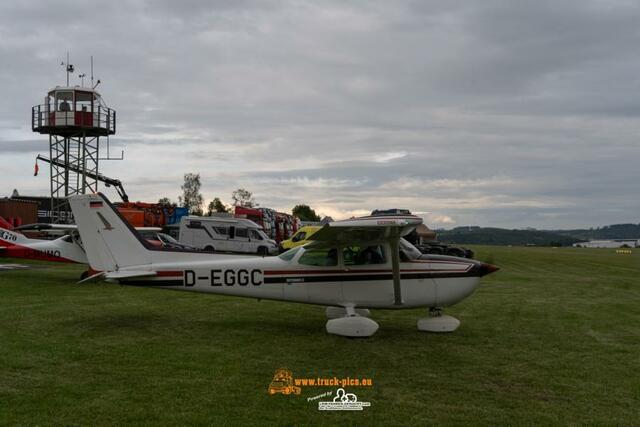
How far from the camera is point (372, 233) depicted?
29.0ft

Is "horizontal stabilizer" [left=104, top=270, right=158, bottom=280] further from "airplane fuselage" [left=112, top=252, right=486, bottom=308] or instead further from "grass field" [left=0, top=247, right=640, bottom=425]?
"grass field" [left=0, top=247, right=640, bottom=425]

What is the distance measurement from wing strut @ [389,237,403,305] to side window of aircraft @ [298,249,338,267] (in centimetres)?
104

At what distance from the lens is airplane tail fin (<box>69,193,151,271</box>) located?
9.62 m

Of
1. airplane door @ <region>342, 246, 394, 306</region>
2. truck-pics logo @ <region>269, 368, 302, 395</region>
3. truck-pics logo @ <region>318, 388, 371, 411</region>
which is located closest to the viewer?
truck-pics logo @ <region>318, 388, 371, 411</region>

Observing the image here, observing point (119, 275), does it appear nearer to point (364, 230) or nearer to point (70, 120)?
point (364, 230)

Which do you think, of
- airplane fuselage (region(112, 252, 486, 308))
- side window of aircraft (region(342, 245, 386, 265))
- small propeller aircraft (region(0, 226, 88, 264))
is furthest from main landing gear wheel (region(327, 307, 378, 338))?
small propeller aircraft (region(0, 226, 88, 264))

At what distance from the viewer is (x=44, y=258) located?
59.2ft

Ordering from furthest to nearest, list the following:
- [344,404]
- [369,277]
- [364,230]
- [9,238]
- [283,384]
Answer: [9,238]
[369,277]
[364,230]
[283,384]
[344,404]

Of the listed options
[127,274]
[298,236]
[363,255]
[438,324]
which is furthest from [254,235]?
[438,324]

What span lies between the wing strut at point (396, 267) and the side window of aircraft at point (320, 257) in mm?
1036

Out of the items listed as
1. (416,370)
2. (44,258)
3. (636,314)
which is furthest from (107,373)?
(44,258)

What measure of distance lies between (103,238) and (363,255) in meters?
4.66

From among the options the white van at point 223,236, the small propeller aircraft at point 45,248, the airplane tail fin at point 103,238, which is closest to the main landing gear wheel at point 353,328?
the airplane tail fin at point 103,238

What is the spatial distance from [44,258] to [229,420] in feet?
50.8
